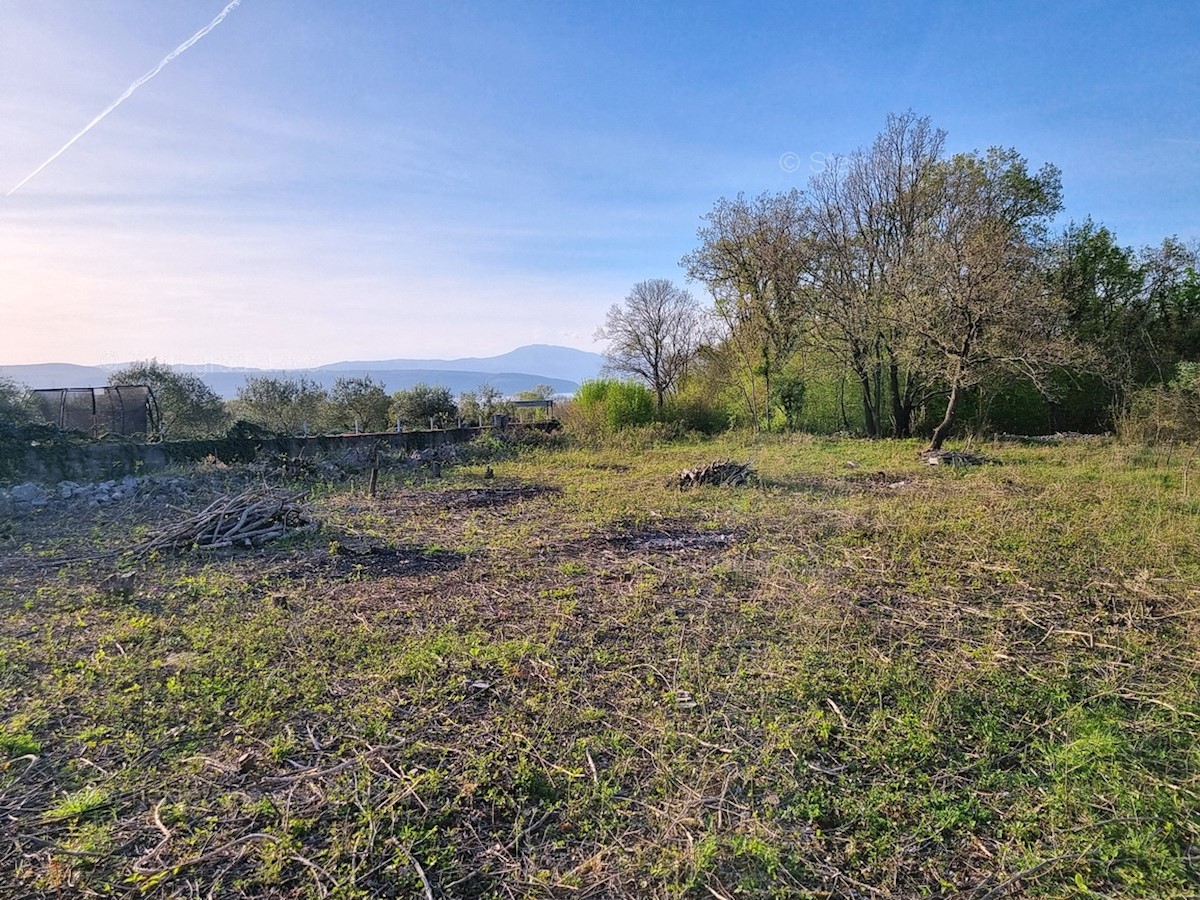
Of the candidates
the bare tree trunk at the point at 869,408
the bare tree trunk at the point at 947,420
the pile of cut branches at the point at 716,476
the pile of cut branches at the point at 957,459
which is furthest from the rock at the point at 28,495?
the bare tree trunk at the point at 869,408

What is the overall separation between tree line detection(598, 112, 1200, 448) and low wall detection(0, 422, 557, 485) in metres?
9.77

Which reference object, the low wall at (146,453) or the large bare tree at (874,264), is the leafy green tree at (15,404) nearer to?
the low wall at (146,453)

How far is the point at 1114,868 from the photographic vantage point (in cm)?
204

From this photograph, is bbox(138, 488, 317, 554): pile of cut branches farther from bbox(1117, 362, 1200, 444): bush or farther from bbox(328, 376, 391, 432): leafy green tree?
bbox(328, 376, 391, 432): leafy green tree

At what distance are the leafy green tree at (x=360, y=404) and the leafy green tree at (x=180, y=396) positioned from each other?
12.7ft

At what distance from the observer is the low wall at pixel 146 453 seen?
884 centimetres

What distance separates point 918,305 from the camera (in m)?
11.7

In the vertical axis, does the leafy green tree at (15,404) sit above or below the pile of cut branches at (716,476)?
above

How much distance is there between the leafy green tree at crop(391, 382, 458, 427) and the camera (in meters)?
22.3

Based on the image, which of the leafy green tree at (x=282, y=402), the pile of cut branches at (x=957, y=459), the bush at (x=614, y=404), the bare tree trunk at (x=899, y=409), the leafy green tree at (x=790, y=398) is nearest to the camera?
the pile of cut branches at (x=957, y=459)

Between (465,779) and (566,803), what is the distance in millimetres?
453

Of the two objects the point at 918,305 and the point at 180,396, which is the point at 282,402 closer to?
the point at 180,396

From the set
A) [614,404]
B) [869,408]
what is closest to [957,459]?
[869,408]

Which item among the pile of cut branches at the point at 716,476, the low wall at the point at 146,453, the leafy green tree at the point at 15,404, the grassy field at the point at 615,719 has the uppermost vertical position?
the leafy green tree at the point at 15,404
